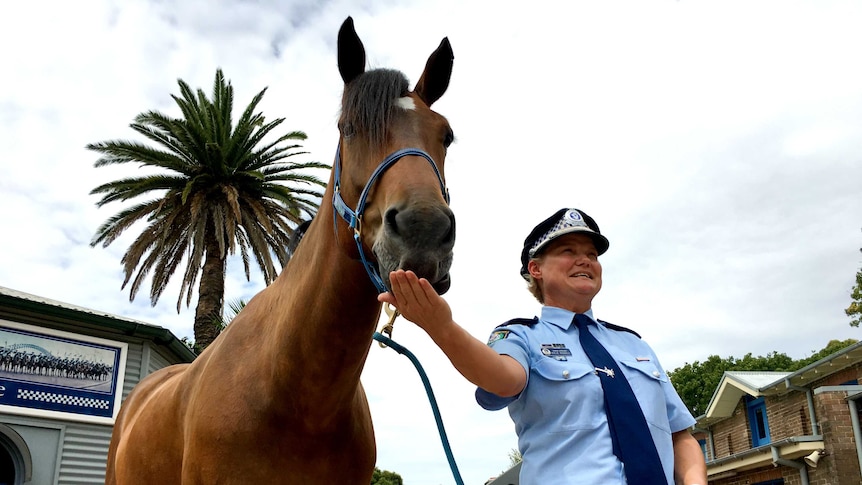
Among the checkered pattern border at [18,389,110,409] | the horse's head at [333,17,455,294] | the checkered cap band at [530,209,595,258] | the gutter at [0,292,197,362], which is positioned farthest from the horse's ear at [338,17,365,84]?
the checkered pattern border at [18,389,110,409]

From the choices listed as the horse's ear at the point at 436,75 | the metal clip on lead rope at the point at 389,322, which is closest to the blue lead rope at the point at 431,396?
the metal clip on lead rope at the point at 389,322

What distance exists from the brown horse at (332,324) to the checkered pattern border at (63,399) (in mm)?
14254

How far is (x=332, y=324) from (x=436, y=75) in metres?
1.21

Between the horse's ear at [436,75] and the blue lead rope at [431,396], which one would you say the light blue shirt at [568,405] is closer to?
the blue lead rope at [431,396]

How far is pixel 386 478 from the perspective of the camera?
156ft

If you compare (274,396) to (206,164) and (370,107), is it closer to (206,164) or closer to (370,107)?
(370,107)

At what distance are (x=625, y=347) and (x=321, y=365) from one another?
119cm

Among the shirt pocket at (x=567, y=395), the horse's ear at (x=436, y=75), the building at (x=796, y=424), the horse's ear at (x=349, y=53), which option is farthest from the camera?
the building at (x=796, y=424)


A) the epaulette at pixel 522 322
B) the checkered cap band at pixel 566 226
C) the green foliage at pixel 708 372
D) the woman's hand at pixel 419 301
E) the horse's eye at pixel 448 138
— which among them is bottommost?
the woman's hand at pixel 419 301

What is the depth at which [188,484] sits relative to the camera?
2.88m

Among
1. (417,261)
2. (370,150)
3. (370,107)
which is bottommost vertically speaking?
(417,261)

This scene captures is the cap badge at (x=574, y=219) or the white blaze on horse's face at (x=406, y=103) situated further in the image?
the white blaze on horse's face at (x=406, y=103)

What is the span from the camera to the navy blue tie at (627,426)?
74.7 inches

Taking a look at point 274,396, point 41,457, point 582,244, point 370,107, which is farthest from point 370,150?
point 41,457
